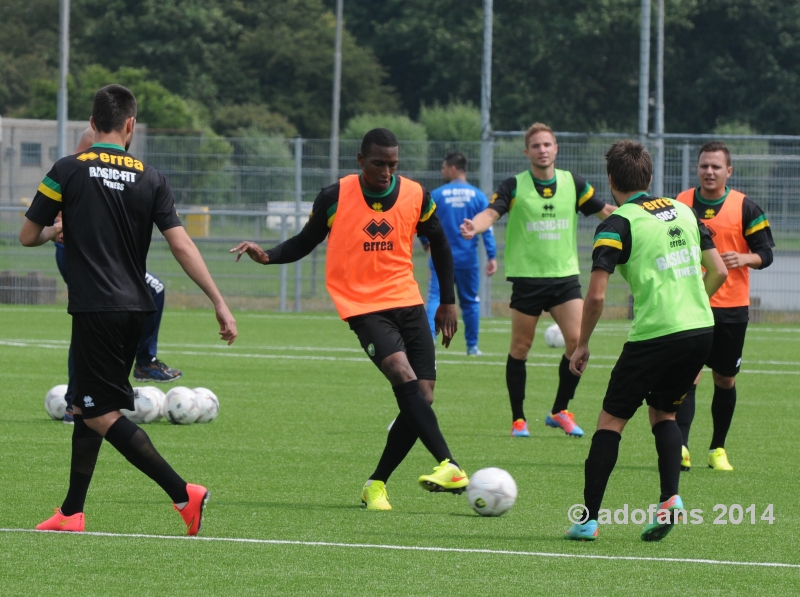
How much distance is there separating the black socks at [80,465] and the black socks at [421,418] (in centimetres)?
155

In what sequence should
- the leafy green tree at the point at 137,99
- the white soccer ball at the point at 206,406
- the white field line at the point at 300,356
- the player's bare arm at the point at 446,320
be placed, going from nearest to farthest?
the player's bare arm at the point at 446,320 → the white soccer ball at the point at 206,406 → the white field line at the point at 300,356 → the leafy green tree at the point at 137,99

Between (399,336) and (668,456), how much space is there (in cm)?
160

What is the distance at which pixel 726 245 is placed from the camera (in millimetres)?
8672

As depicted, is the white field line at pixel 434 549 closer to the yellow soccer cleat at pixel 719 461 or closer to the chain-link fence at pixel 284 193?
the yellow soccer cleat at pixel 719 461

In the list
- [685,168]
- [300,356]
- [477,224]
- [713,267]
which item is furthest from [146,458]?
[685,168]

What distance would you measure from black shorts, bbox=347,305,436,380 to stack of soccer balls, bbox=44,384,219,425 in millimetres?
3347

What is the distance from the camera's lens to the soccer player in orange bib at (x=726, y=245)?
8578 millimetres

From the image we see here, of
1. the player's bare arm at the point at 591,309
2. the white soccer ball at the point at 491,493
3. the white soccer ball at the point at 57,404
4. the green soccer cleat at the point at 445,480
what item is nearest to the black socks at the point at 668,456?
the player's bare arm at the point at 591,309

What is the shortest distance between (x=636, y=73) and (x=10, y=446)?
50.9m

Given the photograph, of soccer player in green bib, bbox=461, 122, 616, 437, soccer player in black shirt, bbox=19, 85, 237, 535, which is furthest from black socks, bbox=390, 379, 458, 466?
soccer player in green bib, bbox=461, 122, 616, 437

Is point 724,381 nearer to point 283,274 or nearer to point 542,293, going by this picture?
point 542,293

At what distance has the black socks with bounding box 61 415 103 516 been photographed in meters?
6.32

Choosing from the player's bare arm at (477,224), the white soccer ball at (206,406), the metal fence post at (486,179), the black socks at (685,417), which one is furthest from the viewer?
the metal fence post at (486,179)

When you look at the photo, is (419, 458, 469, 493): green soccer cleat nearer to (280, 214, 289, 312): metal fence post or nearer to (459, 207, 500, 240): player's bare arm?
(459, 207, 500, 240): player's bare arm
